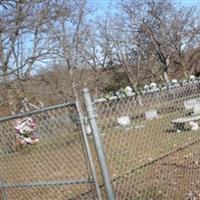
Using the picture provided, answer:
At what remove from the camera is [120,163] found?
29.5 feet

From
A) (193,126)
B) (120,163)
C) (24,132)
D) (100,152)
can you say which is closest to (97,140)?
(100,152)

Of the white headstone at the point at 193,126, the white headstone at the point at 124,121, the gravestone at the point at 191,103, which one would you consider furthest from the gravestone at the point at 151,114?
the white headstone at the point at 193,126

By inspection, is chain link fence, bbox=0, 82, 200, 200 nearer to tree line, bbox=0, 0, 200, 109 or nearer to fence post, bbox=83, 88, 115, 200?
fence post, bbox=83, 88, 115, 200

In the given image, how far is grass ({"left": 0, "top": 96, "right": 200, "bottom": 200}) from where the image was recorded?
5340 mm

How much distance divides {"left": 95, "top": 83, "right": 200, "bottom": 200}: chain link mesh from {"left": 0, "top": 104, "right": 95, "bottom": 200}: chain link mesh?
0.35 m

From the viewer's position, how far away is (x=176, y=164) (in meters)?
8.38

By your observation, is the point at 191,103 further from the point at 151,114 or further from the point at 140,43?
the point at 140,43

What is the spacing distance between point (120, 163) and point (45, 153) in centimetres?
376

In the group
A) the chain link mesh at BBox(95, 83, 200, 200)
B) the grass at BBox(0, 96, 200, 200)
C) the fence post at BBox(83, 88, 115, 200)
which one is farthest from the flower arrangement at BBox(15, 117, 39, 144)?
the fence post at BBox(83, 88, 115, 200)

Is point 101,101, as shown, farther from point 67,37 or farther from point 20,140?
point 67,37

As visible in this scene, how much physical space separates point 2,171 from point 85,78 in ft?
84.6

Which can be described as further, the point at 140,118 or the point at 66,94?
the point at 66,94

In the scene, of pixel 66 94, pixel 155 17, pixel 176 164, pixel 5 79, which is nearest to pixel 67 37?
pixel 66 94

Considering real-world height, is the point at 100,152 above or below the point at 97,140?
below
